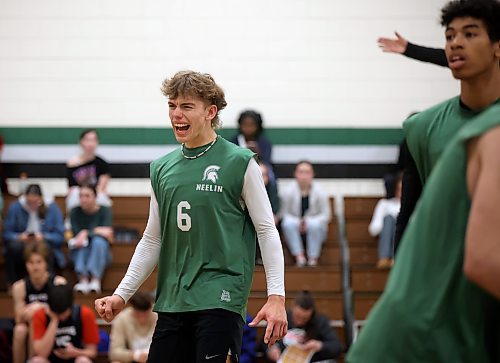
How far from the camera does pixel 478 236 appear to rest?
203 centimetres

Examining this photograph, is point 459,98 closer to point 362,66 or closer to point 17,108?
point 362,66

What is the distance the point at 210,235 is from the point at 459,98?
3.93ft

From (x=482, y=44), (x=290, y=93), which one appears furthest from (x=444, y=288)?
(x=290, y=93)

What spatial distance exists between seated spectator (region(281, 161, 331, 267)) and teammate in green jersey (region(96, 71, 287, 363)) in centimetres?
A: 603

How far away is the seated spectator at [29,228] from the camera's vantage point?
9.93 m

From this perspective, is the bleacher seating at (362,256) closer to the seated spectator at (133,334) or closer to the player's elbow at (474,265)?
the seated spectator at (133,334)

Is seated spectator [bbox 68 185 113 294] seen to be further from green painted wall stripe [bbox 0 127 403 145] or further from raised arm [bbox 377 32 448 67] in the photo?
raised arm [bbox 377 32 448 67]

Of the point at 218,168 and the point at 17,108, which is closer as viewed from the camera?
the point at 218,168

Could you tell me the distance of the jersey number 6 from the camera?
159 inches

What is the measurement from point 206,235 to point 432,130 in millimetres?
1097

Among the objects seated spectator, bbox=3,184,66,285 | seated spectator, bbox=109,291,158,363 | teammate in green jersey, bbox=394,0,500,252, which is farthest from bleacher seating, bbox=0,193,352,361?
teammate in green jersey, bbox=394,0,500,252

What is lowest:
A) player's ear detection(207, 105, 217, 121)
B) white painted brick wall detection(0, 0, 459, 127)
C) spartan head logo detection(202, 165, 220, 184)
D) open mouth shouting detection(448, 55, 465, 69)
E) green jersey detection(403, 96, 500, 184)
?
spartan head logo detection(202, 165, 220, 184)

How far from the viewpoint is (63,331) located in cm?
837

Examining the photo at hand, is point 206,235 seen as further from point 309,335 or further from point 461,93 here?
point 309,335
